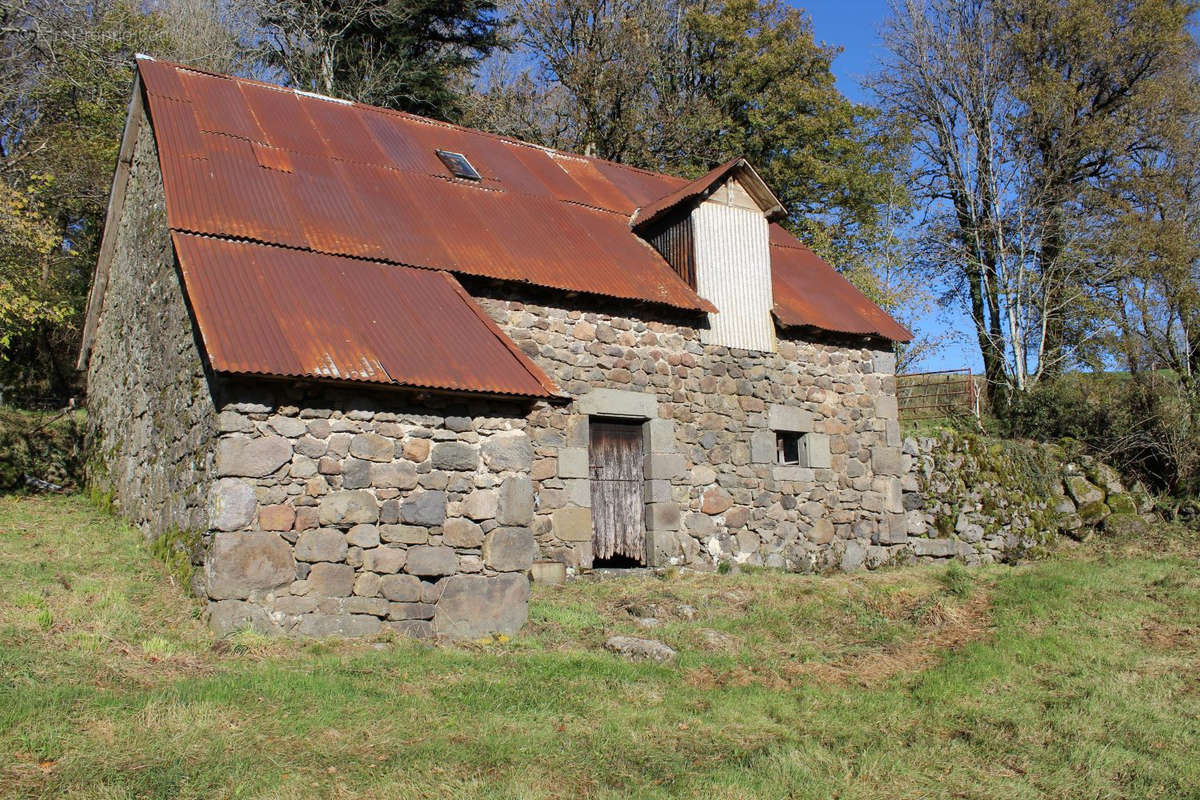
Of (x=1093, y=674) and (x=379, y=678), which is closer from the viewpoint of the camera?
(x=379, y=678)

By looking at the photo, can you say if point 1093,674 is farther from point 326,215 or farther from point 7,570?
point 7,570

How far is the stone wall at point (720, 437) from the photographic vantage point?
9852 millimetres

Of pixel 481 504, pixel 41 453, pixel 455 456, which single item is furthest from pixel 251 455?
pixel 41 453

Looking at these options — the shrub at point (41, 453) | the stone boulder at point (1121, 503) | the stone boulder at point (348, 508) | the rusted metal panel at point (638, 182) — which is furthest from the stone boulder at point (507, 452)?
the stone boulder at point (1121, 503)

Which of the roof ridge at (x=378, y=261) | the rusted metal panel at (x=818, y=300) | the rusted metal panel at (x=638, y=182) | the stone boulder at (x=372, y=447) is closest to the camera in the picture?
the stone boulder at (x=372, y=447)

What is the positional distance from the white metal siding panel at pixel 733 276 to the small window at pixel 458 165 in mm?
2971

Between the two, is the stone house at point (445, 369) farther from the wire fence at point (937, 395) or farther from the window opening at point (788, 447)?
the wire fence at point (937, 395)

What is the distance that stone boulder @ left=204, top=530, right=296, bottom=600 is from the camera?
662 cm

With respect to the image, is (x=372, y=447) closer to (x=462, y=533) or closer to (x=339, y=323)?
(x=462, y=533)

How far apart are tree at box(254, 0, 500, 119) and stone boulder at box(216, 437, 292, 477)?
15.4 metres

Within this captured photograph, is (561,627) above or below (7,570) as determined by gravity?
below

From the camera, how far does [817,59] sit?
23.2 metres

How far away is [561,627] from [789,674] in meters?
2.00

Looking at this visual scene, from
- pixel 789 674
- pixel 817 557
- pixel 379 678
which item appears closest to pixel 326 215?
pixel 379 678
